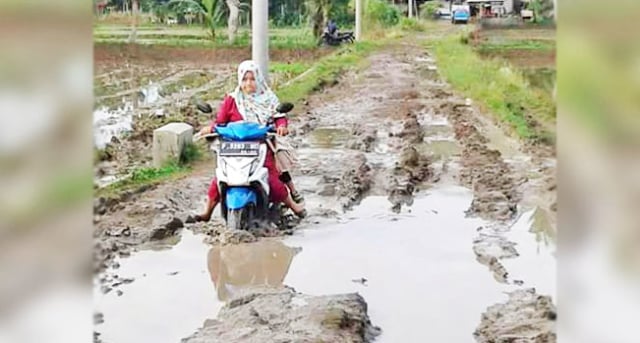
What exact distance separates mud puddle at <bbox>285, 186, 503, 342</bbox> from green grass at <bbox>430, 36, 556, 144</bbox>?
1642 millimetres

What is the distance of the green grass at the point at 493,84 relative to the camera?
267 inches

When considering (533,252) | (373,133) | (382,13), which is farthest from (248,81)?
(382,13)

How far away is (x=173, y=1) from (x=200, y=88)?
94 centimetres

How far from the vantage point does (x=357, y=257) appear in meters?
3.72

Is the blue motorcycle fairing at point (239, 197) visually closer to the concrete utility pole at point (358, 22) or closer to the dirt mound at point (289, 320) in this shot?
the dirt mound at point (289, 320)

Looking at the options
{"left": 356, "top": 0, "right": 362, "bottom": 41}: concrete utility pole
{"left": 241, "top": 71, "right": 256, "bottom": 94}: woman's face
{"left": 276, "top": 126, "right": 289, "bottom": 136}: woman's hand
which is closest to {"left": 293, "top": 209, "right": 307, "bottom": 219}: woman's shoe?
{"left": 276, "top": 126, "right": 289, "bottom": 136}: woman's hand

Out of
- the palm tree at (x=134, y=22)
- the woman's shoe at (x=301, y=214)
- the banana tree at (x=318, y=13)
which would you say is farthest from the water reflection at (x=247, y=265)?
the banana tree at (x=318, y=13)

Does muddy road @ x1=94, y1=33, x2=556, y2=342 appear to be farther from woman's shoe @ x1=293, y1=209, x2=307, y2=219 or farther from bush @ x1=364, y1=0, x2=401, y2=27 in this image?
bush @ x1=364, y1=0, x2=401, y2=27

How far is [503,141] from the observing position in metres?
6.77

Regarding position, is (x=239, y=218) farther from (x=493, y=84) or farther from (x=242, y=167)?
(x=493, y=84)

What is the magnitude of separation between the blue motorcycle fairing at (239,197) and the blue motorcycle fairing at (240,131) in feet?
0.73

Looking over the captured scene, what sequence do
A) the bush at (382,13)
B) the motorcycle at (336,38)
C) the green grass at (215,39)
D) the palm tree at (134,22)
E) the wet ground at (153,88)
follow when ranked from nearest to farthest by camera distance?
the wet ground at (153,88) < the palm tree at (134,22) < the green grass at (215,39) < the bush at (382,13) < the motorcycle at (336,38)
